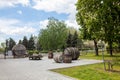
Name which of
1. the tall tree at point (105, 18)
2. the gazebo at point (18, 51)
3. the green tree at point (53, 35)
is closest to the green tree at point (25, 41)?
the green tree at point (53, 35)

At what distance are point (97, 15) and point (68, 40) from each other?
2352 inches

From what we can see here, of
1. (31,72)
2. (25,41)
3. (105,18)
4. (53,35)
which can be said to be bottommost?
(31,72)

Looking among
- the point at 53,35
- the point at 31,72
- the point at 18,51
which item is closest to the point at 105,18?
the point at 31,72

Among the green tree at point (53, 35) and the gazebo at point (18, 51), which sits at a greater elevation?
the green tree at point (53, 35)

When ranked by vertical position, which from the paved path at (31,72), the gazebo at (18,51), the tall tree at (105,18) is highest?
the tall tree at (105,18)

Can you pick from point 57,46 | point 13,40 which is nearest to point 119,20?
point 57,46

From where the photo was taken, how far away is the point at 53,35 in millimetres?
79188

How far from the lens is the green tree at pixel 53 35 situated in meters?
78.4

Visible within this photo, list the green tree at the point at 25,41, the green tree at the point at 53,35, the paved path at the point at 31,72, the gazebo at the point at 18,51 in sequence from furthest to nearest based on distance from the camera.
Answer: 1. the green tree at the point at 25,41
2. the green tree at the point at 53,35
3. the gazebo at the point at 18,51
4. the paved path at the point at 31,72

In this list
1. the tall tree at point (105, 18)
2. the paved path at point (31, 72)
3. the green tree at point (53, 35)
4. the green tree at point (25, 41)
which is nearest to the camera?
the paved path at point (31, 72)

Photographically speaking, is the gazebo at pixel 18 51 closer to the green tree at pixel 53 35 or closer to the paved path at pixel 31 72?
the green tree at pixel 53 35

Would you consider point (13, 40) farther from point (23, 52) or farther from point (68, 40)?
point (23, 52)

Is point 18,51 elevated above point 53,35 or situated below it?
below

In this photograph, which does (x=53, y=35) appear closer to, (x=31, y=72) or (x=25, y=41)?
(x=25, y=41)
